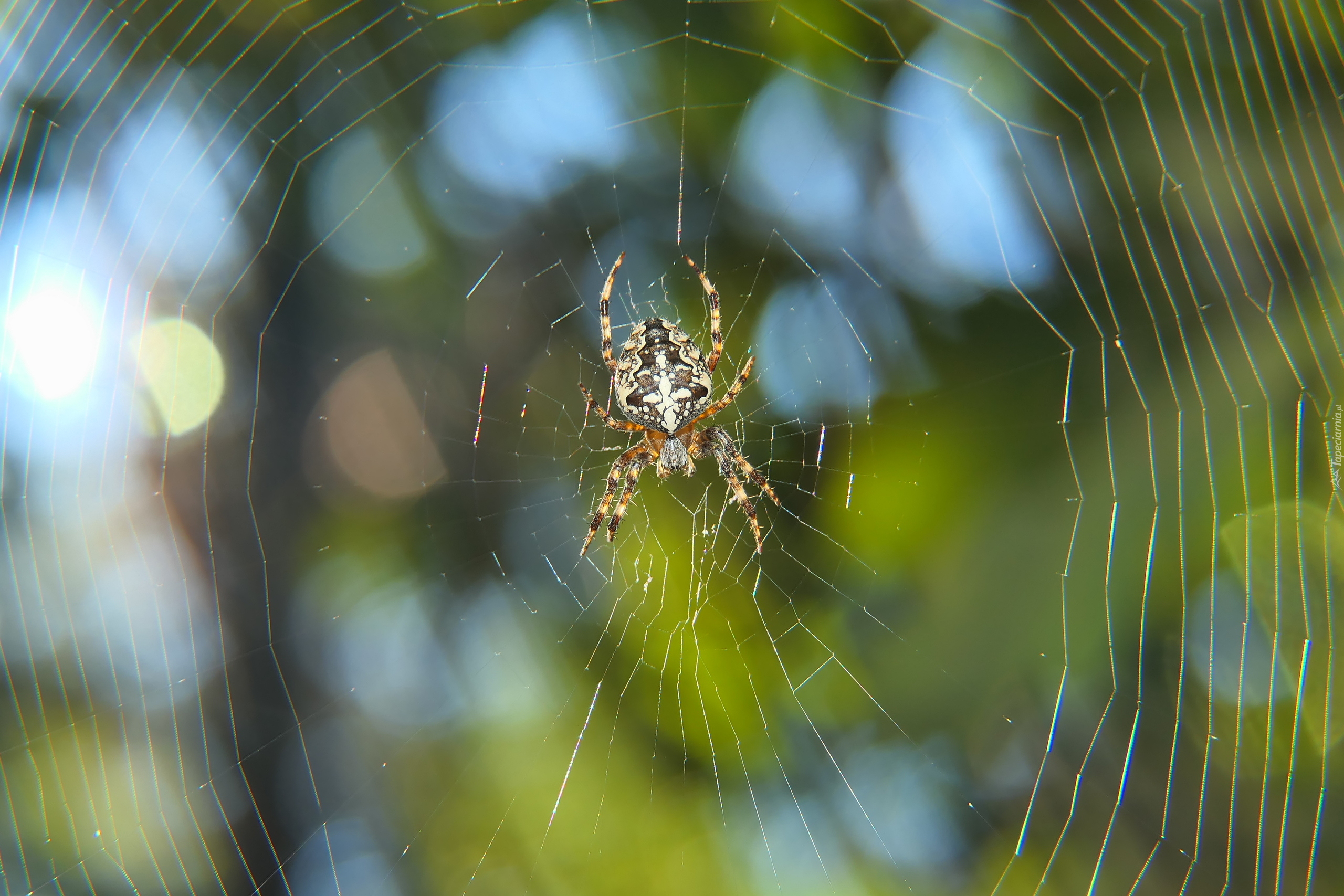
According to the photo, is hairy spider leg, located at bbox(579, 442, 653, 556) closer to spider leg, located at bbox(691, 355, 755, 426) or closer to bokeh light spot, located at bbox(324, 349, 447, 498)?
spider leg, located at bbox(691, 355, 755, 426)

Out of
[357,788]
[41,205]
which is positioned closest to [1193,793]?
[357,788]

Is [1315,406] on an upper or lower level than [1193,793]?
upper

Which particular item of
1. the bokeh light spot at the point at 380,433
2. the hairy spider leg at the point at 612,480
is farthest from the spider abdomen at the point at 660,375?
the bokeh light spot at the point at 380,433

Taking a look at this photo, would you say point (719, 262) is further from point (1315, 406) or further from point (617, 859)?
point (617, 859)

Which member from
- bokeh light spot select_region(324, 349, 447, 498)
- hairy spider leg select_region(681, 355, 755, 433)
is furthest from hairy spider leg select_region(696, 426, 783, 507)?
bokeh light spot select_region(324, 349, 447, 498)

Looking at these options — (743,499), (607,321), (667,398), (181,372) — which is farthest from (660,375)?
(181,372)

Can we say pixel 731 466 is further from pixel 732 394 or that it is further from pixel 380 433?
pixel 380 433

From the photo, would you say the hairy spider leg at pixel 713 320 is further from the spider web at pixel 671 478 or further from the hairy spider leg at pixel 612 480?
the hairy spider leg at pixel 612 480
